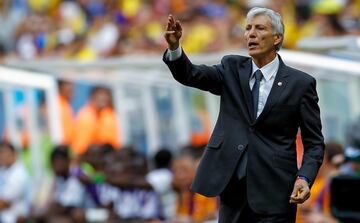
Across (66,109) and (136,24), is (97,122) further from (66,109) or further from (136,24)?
(136,24)

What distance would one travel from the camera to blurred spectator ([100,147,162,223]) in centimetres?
1452

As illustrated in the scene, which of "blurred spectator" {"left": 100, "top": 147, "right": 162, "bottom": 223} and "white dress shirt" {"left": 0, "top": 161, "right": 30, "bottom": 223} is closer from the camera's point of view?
"blurred spectator" {"left": 100, "top": 147, "right": 162, "bottom": 223}

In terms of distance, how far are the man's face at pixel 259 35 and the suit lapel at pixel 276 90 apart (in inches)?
7.4

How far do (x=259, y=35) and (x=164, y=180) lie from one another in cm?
670

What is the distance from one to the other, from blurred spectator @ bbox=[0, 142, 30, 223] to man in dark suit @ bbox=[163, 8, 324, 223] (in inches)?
294

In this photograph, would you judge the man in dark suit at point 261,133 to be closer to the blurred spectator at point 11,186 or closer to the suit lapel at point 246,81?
the suit lapel at point 246,81

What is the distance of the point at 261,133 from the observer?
27.3 ft

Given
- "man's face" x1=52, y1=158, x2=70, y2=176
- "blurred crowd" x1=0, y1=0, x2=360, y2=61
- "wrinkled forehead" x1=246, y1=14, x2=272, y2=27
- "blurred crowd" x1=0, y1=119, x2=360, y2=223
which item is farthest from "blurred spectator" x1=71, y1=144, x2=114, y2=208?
"wrinkled forehead" x1=246, y1=14, x2=272, y2=27

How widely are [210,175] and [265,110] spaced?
1.59 ft

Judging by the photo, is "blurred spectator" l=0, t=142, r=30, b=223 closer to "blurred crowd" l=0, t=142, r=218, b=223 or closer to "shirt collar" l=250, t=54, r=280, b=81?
"blurred crowd" l=0, t=142, r=218, b=223

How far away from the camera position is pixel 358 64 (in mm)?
12281

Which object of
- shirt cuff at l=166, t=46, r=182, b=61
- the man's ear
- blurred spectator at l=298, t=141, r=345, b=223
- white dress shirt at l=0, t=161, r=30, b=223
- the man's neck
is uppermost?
the man's ear

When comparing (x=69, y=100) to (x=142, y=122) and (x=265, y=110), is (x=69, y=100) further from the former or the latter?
(x=265, y=110)

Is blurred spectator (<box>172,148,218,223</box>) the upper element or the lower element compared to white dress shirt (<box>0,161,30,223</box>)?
upper
